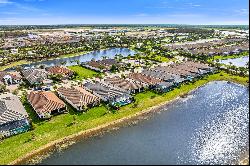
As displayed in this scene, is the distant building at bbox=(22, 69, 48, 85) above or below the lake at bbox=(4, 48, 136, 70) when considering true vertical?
below

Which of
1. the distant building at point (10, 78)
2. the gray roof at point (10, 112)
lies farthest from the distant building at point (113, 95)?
the distant building at point (10, 78)

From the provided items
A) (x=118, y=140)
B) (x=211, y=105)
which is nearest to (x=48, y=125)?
(x=118, y=140)

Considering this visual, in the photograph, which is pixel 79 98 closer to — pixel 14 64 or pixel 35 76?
pixel 35 76

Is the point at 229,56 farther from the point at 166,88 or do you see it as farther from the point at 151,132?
the point at 151,132

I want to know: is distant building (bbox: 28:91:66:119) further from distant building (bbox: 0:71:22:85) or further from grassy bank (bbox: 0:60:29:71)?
grassy bank (bbox: 0:60:29:71)

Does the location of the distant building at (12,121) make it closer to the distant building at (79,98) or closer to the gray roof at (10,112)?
the gray roof at (10,112)

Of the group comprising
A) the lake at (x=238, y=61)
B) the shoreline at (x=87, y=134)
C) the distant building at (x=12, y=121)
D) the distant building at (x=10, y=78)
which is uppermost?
the lake at (x=238, y=61)

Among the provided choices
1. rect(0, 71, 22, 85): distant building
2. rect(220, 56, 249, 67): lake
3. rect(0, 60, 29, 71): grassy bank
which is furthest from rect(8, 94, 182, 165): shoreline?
rect(0, 60, 29, 71): grassy bank
